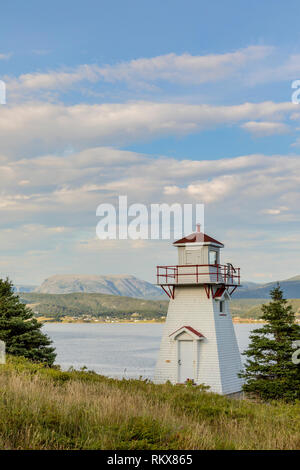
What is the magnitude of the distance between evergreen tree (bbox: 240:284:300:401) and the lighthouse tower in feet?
14.7

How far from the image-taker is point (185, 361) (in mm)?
27516

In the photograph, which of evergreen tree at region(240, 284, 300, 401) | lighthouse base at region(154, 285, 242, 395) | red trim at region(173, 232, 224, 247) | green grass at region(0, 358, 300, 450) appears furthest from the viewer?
red trim at region(173, 232, 224, 247)

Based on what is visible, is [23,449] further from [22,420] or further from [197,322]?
[197,322]

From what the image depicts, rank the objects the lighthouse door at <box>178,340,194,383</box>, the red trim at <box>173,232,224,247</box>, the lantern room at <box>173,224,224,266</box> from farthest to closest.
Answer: the red trim at <box>173,232,224,247</box> < the lantern room at <box>173,224,224,266</box> < the lighthouse door at <box>178,340,194,383</box>

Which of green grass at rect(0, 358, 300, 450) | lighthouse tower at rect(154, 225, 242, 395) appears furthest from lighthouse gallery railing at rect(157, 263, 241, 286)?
green grass at rect(0, 358, 300, 450)

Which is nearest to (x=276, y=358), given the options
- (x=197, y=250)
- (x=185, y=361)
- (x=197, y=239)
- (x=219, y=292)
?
(x=185, y=361)

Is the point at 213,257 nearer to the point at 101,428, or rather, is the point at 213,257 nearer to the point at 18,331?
the point at 18,331

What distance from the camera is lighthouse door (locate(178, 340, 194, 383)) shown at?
2708cm

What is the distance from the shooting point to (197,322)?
2766 cm

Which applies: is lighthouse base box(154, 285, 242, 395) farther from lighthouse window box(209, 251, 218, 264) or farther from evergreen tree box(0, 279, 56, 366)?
evergreen tree box(0, 279, 56, 366)

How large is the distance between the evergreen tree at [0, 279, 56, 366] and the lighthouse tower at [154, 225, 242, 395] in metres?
6.69

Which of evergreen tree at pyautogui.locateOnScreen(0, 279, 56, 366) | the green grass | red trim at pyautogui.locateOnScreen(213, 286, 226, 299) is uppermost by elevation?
red trim at pyautogui.locateOnScreen(213, 286, 226, 299)

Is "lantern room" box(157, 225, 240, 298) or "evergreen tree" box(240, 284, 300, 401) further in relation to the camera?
"lantern room" box(157, 225, 240, 298)

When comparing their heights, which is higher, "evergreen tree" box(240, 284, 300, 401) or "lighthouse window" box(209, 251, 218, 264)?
"lighthouse window" box(209, 251, 218, 264)
